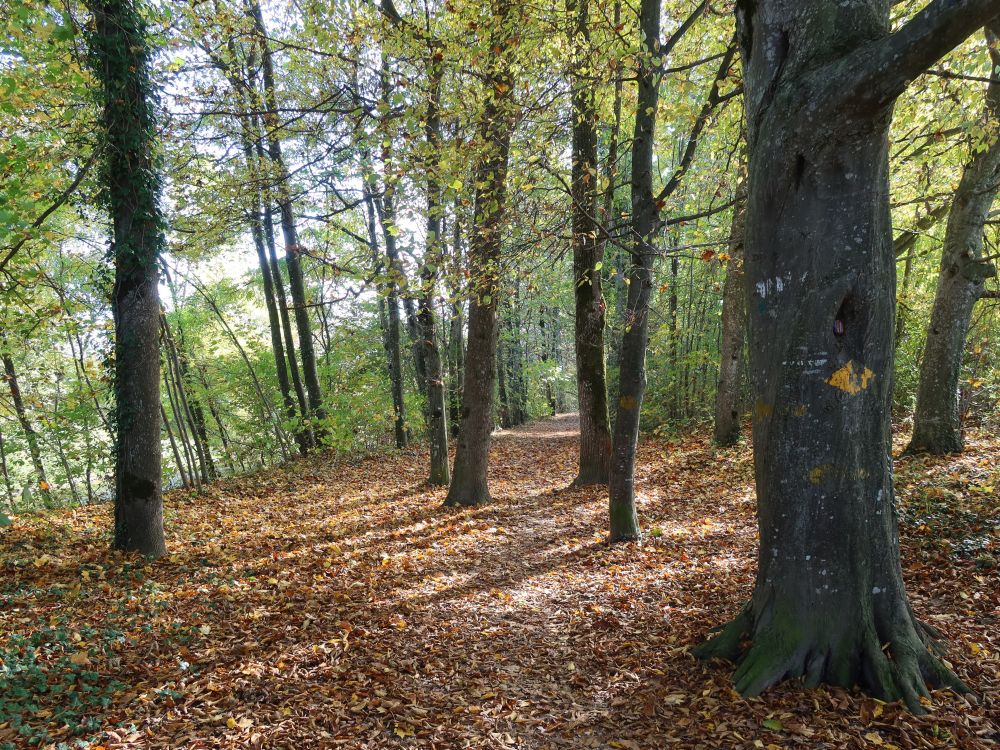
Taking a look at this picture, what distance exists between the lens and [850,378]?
3016 mm

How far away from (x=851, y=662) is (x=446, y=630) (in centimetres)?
317

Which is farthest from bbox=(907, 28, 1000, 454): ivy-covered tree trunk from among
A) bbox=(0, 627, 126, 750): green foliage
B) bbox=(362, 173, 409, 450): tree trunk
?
bbox=(362, 173, 409, 450): tree trunk

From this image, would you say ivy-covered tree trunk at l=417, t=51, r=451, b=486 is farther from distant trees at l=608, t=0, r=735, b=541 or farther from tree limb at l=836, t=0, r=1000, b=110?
tree limb at l=836, t=0, r=1000, b=110

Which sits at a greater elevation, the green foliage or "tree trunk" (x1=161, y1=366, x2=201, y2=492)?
"tree trunk" (x1=161, y1=366, x2=201, y2=492)

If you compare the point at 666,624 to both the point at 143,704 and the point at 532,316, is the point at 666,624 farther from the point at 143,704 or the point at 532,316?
the point at 532,316

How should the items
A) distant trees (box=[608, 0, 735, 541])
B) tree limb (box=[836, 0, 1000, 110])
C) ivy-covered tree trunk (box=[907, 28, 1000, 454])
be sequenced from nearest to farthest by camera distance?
1. tree limb (box=[836, 0, 1000, 110])
2. distant trees (box=[608, 0, 735, 541])
3. ivy-covered tree trunk (box=[907, 28, 1000, 454])

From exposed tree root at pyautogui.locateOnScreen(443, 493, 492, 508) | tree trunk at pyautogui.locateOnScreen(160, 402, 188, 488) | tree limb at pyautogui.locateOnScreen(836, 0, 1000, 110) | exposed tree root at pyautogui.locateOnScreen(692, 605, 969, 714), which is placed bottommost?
exposed tree root at pyautogui.locateOnScreen(443, 493, 492, 508)

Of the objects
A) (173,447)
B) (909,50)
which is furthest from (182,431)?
(909,50)

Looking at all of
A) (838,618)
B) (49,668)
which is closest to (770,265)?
(838,618)

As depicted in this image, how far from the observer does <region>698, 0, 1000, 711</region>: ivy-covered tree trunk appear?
294 cm

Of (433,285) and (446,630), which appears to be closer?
(446,630)

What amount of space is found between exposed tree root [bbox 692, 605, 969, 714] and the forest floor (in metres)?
0.10

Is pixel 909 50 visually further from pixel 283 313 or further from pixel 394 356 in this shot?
pixel 283 313

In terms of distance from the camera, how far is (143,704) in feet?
11.3
